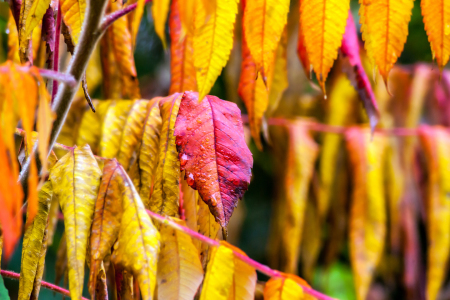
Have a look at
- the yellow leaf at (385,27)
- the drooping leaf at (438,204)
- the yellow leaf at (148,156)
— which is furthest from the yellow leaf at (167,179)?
the drooping leaf at (438,204)

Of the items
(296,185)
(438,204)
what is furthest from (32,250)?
(438,204)

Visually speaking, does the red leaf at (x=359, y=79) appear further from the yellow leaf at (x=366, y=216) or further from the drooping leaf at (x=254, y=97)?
the yellow leaf at (x=366, y=216)

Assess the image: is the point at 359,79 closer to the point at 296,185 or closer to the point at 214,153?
the point at 214,153

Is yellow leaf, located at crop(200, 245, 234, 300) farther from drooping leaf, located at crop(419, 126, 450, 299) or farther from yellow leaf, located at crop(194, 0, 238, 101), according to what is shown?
drooping leaf, located at crop(419, 126, 450, 299)

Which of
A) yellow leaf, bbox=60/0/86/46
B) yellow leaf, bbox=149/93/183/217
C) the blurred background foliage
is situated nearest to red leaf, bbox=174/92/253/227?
yellow leaf, bbox=149/93/183/217

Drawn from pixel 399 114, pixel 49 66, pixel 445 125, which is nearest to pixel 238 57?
pixel 399 114

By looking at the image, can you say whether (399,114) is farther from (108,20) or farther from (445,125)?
(108,20)
